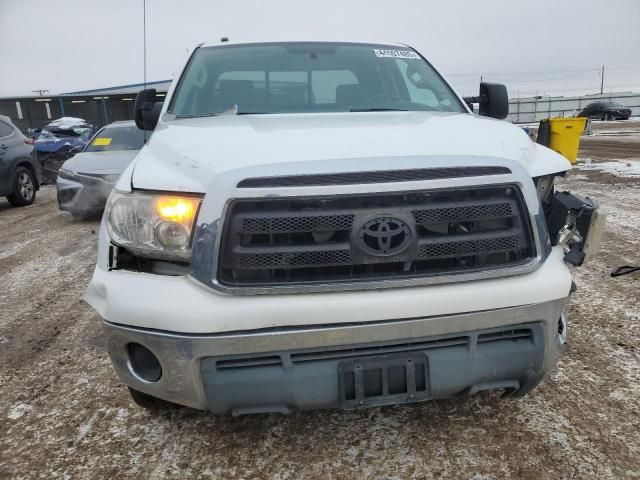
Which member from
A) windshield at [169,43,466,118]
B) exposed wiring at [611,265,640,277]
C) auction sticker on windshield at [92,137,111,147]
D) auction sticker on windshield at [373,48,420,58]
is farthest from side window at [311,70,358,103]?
auction sticker on windshield at [92,137,111,147]

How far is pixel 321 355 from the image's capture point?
73.0 inches

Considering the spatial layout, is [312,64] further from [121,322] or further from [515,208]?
[121,322]

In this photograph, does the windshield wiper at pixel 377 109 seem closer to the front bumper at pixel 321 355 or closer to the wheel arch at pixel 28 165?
the front bumper at pixel 321 355

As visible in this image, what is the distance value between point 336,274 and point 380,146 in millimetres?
521

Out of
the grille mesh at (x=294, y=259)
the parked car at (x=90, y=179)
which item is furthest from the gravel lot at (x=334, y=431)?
the parked car at (x=90, y=179)

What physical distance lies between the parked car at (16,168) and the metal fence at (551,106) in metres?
37.0

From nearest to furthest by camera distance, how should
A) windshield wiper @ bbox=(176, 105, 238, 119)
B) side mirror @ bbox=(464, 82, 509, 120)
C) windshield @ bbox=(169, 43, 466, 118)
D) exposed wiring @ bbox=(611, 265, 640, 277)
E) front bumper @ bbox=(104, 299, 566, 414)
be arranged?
front bumper @ bbox=(104, 299, 566, 414) → windshield wiper @ bbox=(176, 105, 238, 119) → windshield @ bbox=(169, 43, 466, 118) → side mirror @ bbox=(464, 82, 509, 120) → exposed wiring @ bbox=(611, 265, 640, 277)

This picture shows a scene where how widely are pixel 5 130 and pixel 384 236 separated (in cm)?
1015

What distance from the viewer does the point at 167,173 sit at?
2021mm

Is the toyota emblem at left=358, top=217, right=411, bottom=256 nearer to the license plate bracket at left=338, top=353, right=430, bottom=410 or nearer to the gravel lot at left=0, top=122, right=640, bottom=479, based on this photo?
the license plate bracket at left=338, top=353, right=430, bottom=410

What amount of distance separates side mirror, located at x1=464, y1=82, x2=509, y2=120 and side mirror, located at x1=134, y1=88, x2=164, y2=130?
218 centimetres

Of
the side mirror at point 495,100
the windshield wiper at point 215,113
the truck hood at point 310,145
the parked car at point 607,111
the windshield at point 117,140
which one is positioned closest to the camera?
the truck hood at point 310,145

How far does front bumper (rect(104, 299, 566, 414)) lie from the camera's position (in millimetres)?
1803

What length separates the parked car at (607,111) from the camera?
36906mm
